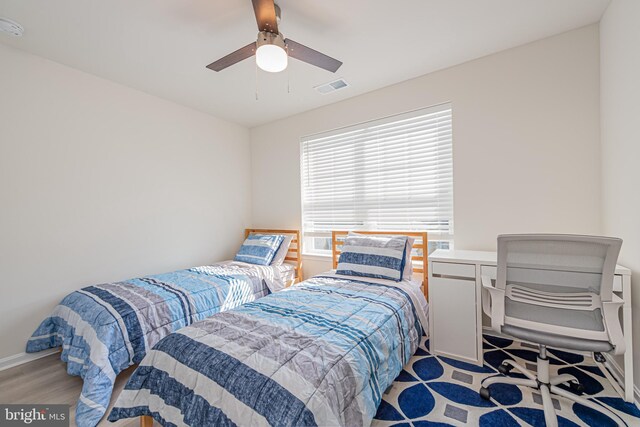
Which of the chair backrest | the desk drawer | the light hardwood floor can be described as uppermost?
the chair backrest

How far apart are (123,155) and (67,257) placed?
1132 millimetres

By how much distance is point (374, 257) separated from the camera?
2604 mm

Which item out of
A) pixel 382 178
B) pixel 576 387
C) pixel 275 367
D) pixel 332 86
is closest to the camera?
pixel 275 367

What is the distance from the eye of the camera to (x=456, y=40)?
2223 mm

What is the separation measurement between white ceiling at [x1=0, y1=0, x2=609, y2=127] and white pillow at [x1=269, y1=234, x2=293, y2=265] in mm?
1916

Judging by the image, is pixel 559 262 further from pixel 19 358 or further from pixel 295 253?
pixel 19 358

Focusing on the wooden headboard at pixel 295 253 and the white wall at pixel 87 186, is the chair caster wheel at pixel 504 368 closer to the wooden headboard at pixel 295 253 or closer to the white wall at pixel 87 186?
the wooden headboard at pixel 295 253

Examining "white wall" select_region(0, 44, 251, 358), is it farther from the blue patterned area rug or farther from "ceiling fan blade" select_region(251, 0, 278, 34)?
the blue patterned area rug

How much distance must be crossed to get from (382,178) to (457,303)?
5.07 ft

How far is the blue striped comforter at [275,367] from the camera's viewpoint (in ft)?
3.56

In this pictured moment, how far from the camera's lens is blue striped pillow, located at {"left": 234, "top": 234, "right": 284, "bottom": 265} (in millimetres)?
3414

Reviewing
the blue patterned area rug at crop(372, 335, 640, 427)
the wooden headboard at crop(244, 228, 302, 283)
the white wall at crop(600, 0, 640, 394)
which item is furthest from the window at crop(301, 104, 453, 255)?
the blue patterned area rug at crop(372, 335, 640, 427)

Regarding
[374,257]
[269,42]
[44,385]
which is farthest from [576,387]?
[44,385]

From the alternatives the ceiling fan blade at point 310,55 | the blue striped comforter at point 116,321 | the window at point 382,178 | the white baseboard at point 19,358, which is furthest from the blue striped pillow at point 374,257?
the white baseboard at point 19,358
